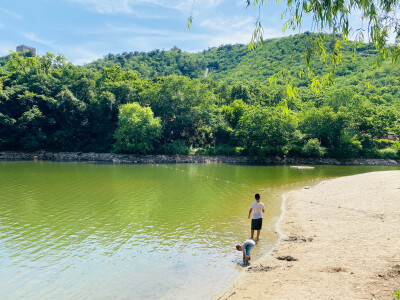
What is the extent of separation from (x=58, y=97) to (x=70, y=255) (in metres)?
51.9

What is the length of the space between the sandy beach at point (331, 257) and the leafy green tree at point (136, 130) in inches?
1464

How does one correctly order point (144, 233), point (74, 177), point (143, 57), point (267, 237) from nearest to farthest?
point (267, 237) < point (144, 233) < point (74, 177) < point (143, 57)

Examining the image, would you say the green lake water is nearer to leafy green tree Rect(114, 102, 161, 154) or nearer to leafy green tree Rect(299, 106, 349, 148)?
leafy green tree Rect(114, 102, 161, 154)

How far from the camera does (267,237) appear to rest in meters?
12.9

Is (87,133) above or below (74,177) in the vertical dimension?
above

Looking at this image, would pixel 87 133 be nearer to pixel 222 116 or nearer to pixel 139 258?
pixel 222 116

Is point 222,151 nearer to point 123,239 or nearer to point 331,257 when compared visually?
point 123,239

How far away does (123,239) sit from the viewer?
1288 cm

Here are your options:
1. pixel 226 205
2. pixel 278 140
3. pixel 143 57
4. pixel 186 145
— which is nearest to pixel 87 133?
pixel 186 145

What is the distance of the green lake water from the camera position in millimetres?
8750

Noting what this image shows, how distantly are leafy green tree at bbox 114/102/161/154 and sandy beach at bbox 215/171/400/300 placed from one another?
37.2 metres

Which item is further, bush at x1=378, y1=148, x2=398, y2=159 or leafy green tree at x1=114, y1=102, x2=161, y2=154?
bush at x1=378, y1=148, x2=398, y2=159

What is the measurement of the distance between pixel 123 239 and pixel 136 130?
39575mm

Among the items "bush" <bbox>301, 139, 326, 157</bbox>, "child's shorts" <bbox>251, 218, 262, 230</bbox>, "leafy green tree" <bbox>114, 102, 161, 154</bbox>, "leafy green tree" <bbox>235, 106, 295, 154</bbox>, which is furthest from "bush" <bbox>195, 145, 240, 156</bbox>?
"child's shorts" <bbox>251, 218, 262, 230</bbox>
